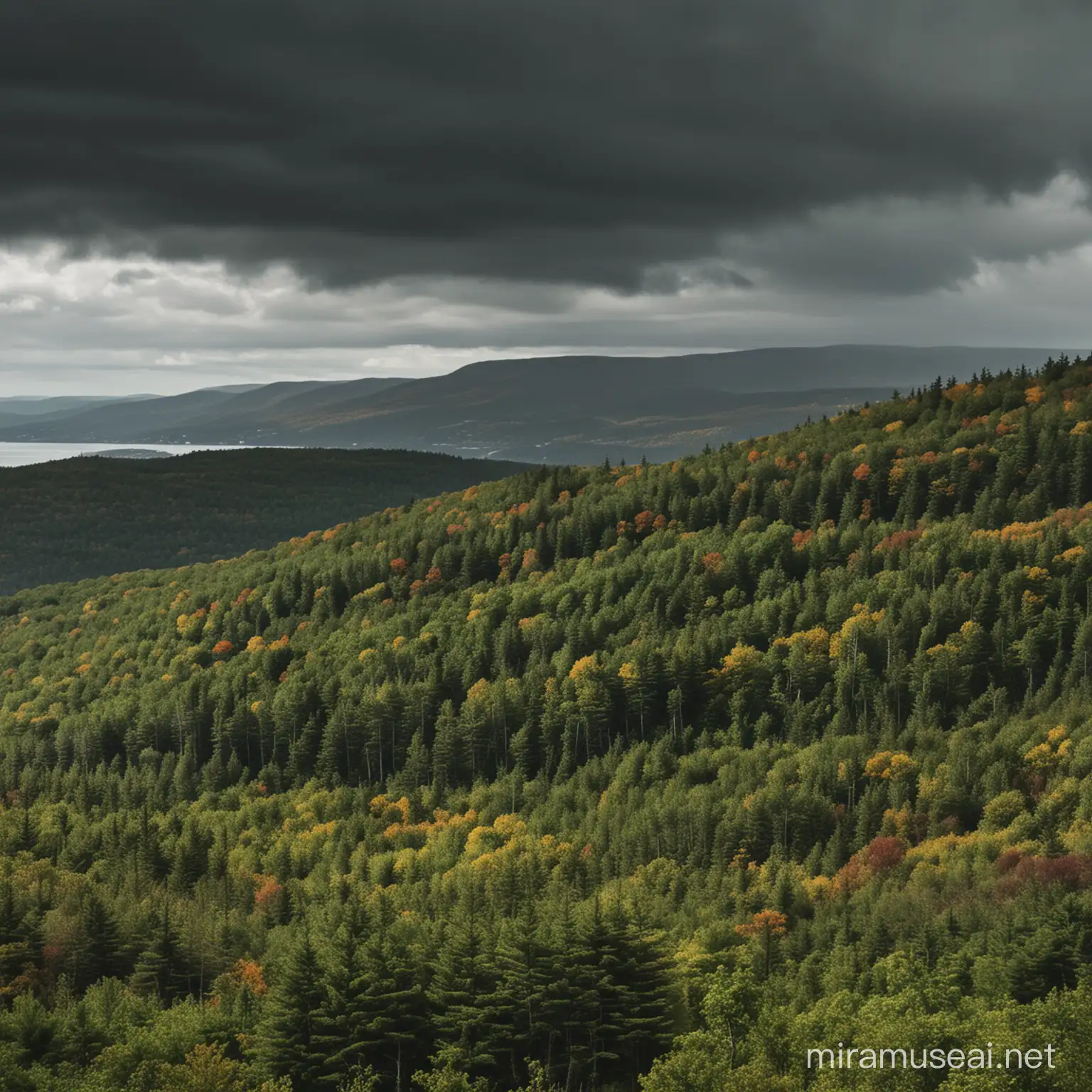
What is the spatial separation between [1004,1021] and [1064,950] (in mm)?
26160

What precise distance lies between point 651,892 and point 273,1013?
88.2m

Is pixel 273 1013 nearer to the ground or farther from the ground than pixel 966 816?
farther from the ground

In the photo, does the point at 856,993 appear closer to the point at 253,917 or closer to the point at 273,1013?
the point at 273,1013

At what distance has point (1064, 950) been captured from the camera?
125m

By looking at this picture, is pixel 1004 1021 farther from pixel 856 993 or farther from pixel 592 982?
pixel 592 982

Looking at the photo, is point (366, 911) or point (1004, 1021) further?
point (366, 911)

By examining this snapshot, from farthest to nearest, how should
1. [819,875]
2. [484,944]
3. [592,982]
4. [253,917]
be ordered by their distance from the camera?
[819,875] → [253,917] → [484,944] → [592,982]

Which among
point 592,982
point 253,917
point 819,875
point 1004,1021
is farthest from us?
point 819,875

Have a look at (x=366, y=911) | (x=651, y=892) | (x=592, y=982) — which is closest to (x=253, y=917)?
(x=366, y=911)

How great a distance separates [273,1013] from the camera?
109 meters

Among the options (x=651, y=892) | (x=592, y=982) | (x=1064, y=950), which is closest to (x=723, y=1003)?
(x=592, y=982)

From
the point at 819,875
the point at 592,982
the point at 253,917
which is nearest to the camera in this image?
the point at 592,982

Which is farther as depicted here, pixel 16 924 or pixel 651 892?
pixel 651 892

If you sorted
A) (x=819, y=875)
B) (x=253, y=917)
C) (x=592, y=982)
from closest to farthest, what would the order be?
(x=592, y=982) → (x=253, y=917) → (x=819, y=875)
